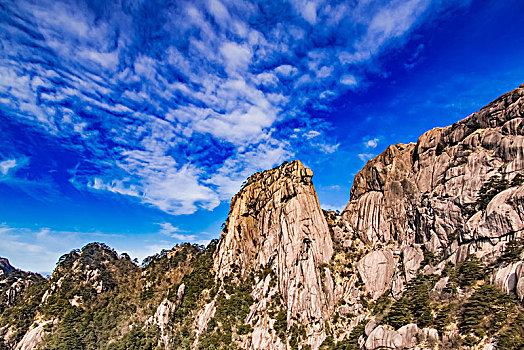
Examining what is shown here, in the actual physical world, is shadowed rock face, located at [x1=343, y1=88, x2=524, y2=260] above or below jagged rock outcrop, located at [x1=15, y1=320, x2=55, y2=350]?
above

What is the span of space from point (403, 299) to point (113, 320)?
85671 millimetres

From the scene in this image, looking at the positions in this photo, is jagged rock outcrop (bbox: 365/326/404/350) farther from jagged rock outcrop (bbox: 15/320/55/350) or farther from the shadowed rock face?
jagged rock outcrop (bbox: 15/320/55/350)

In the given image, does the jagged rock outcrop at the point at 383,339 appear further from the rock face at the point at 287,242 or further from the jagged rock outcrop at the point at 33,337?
the jagged rock outcrop at the point at 33,337

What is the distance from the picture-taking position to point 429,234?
7069 centimetres

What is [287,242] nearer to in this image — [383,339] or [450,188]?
[383,339]

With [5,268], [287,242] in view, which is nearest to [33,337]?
[287,242]

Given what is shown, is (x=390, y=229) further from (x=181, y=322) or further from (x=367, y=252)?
(x=181, y=322)

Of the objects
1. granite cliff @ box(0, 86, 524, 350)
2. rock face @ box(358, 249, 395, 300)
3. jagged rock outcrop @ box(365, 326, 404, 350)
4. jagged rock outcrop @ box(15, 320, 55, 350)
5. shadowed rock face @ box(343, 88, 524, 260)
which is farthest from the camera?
jagged rock outcrop @ box(15, 320, 55, 350)

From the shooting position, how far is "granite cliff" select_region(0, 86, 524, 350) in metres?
52.4

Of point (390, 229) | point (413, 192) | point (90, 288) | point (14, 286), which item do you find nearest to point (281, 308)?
point (390, 229)

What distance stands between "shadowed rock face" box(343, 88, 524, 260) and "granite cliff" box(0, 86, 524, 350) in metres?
0.27

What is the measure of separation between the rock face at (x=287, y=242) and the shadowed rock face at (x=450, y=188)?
1516cm

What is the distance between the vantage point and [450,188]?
70.5 m

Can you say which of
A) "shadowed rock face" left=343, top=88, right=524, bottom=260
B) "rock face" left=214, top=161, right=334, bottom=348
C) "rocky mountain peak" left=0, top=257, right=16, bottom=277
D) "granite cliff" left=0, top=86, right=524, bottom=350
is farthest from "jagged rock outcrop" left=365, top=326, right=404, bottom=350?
"rocky mountain peak" left=0, top=257, right=16, bottom=277
